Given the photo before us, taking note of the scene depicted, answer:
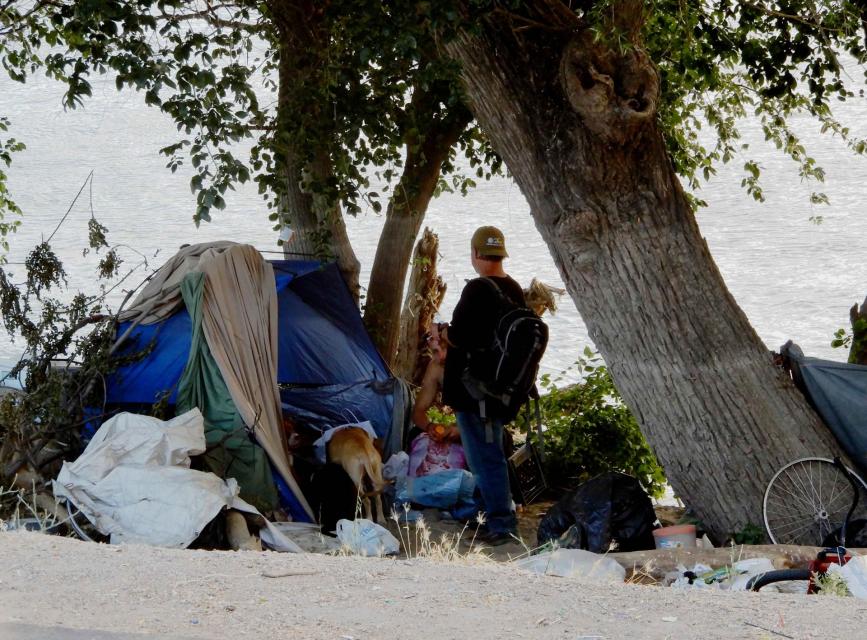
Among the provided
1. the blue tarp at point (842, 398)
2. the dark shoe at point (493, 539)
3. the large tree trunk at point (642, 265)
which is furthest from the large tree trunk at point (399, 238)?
the blue tarp at point (842, 398)

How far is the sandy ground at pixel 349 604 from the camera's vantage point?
3330mm

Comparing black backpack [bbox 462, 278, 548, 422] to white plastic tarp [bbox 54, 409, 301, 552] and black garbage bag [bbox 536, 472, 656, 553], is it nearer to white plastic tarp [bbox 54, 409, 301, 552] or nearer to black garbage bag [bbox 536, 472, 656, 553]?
black garbage bag [bbox 536, 472, 656, 553]

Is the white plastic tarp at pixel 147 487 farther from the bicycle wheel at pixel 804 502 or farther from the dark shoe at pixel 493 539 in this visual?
the bicycle wheel at pixel 804 502

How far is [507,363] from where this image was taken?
6.39 meters

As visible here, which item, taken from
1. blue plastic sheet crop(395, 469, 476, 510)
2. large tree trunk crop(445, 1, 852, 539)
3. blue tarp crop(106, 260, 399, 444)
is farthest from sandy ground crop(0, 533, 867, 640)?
blue tarp crop(106, 260, 399, 444)

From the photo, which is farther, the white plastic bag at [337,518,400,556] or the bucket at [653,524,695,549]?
the white plastic bag at [337,518,400,556]

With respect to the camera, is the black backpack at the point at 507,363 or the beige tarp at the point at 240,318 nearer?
the black backpack at the point at 507,363

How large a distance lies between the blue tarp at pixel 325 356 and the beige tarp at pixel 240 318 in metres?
0.41

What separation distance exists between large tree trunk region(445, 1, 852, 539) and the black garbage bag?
0.93 feet

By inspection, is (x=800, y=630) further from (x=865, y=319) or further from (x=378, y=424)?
(x=378, y=424)

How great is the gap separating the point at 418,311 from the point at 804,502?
249 inches

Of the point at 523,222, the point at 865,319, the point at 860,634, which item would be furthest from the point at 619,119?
the point at 523,222

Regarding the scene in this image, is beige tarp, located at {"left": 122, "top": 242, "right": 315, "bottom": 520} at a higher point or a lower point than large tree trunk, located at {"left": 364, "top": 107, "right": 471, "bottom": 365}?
lower

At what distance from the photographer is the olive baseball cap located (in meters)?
6.70
